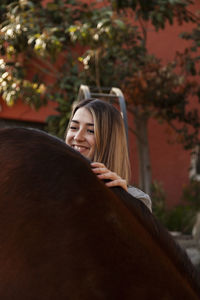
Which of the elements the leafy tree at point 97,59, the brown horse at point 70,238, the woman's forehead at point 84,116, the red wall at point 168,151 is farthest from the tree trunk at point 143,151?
the brown horse at point 70,238

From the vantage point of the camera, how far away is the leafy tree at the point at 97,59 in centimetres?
555

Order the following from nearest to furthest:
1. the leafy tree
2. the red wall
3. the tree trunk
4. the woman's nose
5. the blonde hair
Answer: the blonde hair
the woman's nose
the leafy tree
the tree trunk
the red wall

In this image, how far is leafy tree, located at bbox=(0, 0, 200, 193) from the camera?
555 centimetres

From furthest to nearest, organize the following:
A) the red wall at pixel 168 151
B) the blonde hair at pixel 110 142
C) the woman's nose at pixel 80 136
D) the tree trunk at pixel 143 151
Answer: the red wall at pixel 168 151 < the tree trunk at pixel 143 151 < the woman's nose at pixel 80 136 < the blonde hair at pixel 110 142

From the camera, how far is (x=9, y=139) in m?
0.71

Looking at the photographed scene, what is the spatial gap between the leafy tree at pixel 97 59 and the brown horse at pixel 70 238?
473 centimetres

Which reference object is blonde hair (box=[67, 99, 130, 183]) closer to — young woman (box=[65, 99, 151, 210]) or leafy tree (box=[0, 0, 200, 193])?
young woman (box=[65, 99, 151, 210])

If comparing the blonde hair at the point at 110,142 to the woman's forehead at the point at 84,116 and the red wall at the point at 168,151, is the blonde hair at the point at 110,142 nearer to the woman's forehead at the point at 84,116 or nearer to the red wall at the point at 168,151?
the woman's forehead at the point at 84,116

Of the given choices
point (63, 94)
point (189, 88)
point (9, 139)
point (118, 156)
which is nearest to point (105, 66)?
point (63, 94)

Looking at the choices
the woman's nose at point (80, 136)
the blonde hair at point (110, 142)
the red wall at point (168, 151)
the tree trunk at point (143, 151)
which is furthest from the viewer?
the red wall at point (168, 151)

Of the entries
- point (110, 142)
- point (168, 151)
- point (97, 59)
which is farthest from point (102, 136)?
point (168, 151)

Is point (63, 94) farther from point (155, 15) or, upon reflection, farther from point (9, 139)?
point (9, 139)

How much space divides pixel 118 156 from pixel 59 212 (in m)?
1.04

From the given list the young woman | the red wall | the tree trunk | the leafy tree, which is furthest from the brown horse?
the red wall
